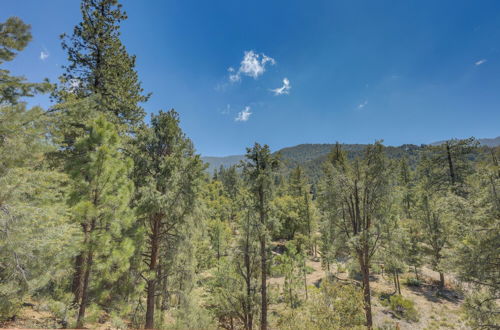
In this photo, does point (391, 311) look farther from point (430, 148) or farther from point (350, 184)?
point (430, 148)

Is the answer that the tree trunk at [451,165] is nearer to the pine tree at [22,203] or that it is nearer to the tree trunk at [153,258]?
the tree trunk at [153,258]

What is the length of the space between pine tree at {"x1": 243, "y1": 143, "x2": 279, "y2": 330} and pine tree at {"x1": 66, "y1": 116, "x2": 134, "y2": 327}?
659 cm

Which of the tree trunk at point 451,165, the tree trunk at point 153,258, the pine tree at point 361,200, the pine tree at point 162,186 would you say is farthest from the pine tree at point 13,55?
the tree trunk at point 451,165

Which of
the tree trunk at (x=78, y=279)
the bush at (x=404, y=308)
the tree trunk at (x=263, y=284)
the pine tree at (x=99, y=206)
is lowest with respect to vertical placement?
the bush at (x=404, y=308)

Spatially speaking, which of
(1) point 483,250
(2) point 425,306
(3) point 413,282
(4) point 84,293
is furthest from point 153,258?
(3) point 413,282

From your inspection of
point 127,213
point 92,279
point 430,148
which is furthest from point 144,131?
point 430,148

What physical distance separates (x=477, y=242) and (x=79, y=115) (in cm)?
1466

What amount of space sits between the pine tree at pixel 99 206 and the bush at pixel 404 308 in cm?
1919

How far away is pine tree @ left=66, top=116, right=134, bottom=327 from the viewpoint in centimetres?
611

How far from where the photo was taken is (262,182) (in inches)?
467

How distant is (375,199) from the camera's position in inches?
483

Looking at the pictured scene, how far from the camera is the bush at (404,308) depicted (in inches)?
594

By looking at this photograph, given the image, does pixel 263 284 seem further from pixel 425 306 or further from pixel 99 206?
pixel 425 306

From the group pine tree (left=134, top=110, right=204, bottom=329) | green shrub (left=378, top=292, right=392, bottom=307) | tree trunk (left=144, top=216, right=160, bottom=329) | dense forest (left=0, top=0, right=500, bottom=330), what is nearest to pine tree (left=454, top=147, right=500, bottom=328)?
dense forest (left=0, top=0, right=500, bottom=330)
